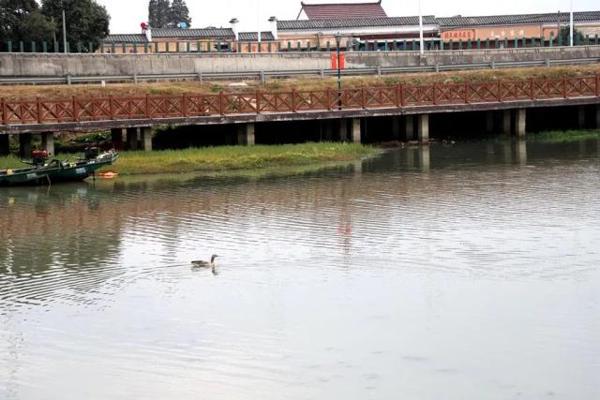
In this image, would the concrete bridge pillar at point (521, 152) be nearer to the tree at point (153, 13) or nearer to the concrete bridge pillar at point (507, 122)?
the concrete bridge pillar at point (507, 122)

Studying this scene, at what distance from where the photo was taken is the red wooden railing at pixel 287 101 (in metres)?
A: 43.8

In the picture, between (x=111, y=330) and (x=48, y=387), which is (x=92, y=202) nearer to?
(x=111, y=330)

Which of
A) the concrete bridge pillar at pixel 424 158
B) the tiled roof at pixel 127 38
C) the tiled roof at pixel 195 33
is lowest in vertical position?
the concrete bridge pillar at pixel 424 158

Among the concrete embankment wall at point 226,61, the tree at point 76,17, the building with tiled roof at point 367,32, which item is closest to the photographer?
the concrete embankment wall at point 226,61

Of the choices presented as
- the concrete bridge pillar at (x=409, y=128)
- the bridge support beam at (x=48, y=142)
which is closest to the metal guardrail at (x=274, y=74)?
the concrete bridge pillar at (x=409, y=128)

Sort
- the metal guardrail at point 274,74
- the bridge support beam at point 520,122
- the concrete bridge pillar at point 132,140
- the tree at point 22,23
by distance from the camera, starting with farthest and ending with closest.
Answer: the tree at point 22,23, the metal guardrail at point 274,74, the bridge support beam at point 520,122, the concrete bridge pillar at point 132,140

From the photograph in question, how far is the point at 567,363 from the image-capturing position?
16.7 meters

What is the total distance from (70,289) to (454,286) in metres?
7.04

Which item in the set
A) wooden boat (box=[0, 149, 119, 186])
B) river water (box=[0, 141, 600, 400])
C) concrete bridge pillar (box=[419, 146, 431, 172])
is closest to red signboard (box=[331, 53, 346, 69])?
concrete bridge pillar (box=[419, 146, 431, 172])

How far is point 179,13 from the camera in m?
144

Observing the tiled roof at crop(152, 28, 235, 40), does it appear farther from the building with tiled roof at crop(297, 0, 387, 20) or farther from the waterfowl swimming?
the waterfowl swimming

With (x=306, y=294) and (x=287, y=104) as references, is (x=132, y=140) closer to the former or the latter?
(x=287, y=104)

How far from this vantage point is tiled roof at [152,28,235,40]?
317 feet

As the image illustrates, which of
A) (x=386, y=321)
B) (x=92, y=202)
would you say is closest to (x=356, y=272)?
(x=386, y=321)
